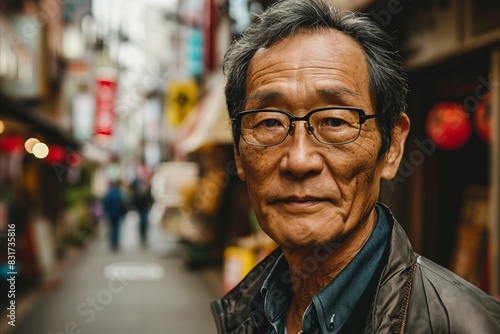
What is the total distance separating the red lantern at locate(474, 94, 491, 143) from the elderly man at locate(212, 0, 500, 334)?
3689mm

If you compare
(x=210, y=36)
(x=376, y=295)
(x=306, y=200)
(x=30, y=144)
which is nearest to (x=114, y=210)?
(x=30, y=144)

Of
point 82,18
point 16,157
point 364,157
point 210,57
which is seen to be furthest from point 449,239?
point 82,18

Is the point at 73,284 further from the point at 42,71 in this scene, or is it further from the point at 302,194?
the point at 302,194

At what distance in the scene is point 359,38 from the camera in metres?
1.70

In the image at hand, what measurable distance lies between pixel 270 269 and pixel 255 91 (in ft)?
2.62

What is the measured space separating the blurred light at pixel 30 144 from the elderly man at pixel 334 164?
12841 mm

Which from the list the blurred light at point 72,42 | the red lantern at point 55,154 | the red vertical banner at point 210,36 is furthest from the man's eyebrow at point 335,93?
the blurred light at point 72,42

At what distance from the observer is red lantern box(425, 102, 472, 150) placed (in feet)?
18.4

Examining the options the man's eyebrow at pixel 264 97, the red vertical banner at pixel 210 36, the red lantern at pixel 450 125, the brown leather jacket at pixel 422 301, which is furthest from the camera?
the red vertical banner at pixel 210 36

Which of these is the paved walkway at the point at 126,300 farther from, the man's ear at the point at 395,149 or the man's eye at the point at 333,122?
the man's eye at the point at 333,122

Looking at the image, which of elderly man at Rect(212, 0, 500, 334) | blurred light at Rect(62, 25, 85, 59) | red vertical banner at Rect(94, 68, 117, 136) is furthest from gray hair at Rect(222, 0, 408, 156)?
blurred light at Rect(62, 25, 85, 59)

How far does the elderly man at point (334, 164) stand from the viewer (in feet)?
4.99

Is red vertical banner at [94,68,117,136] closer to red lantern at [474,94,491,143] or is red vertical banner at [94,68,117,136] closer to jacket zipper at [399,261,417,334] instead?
red lantern at [474,94,491,143]

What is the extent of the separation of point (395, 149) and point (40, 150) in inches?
545
